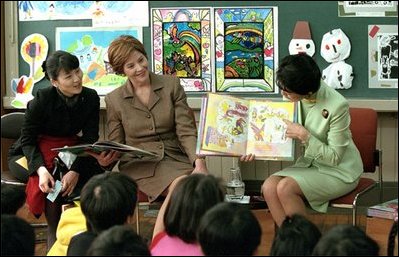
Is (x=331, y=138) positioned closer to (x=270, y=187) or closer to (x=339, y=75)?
(x=270, y=187)

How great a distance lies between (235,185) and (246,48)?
2.68ft

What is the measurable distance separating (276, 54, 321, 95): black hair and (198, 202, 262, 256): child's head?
47.7 inches

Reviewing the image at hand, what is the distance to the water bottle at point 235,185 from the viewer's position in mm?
3371

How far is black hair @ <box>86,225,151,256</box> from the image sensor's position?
4.89 feet

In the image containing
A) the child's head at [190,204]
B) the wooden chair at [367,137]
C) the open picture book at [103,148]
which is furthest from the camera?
the wooden chair at [367,137]

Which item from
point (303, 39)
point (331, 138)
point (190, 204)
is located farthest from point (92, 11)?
point (190, 204)

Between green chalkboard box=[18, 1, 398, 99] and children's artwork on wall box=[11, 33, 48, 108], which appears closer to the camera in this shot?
green chalkboard box=[18, 1, 398, 99]

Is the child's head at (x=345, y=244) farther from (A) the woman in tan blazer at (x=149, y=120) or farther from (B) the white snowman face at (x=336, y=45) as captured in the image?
(B) the white snowman face at (x=336, y=45)

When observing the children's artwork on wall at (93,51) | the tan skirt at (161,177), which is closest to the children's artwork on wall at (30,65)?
the children's artwork on wall at (93,51)

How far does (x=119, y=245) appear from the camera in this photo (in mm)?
1498

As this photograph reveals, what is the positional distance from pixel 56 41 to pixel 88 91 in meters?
1.02

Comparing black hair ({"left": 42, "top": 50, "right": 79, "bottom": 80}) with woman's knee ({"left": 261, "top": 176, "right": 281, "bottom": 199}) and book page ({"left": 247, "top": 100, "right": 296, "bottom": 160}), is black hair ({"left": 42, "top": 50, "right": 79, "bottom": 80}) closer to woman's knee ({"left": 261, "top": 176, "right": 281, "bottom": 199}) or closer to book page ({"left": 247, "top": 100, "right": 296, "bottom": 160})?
book page ({"left": 247, "top": 100, "right": 296, "bottom": 160})

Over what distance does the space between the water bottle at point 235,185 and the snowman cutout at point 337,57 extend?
0.77 meters

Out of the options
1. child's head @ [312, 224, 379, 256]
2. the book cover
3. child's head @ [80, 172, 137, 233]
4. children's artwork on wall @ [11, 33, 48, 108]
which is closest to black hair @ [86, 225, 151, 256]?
child's head @ [80, 172, 137, 233]
